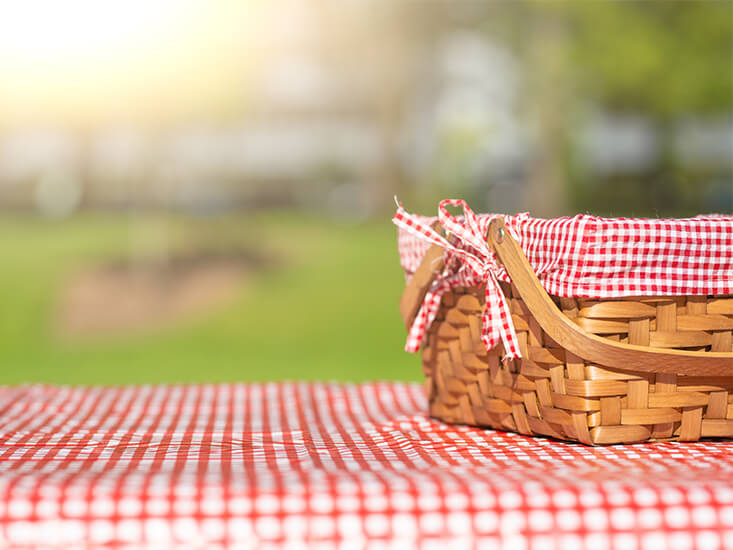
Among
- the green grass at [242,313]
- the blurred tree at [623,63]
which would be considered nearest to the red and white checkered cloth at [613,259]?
the green grass at [242,313]

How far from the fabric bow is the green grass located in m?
2.83

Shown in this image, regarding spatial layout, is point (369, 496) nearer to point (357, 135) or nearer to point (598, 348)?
point (598, 348)

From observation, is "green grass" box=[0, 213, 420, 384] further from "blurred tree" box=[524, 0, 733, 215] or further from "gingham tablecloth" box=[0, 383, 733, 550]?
"gingham tablecloth" box=[0, 383, 733, 550]

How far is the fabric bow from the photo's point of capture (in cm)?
83

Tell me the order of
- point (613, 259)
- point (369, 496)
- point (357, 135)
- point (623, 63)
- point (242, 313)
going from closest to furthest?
point (369, 496), point (613, 259), point (242, 313), point (623, 63), point (357, 135)

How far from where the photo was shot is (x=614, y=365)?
0.78m

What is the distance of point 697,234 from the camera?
30.8 inches

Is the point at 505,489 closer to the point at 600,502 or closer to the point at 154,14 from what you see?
the point at 600,502

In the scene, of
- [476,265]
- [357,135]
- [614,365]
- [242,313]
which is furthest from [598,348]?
[357,135]

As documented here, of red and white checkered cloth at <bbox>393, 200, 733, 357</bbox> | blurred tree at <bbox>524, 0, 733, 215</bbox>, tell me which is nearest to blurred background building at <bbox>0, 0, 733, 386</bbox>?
blurred tree at <bbox>524, 0, 733, 215</bbox>

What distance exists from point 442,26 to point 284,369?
12.4 ft

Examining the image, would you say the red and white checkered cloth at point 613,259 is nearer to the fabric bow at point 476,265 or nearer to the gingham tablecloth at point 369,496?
the fabric bow at point 476,265

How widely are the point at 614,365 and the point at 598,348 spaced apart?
0.9 inches

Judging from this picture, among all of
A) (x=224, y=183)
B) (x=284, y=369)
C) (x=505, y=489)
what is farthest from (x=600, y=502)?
(x=224, y=183)
